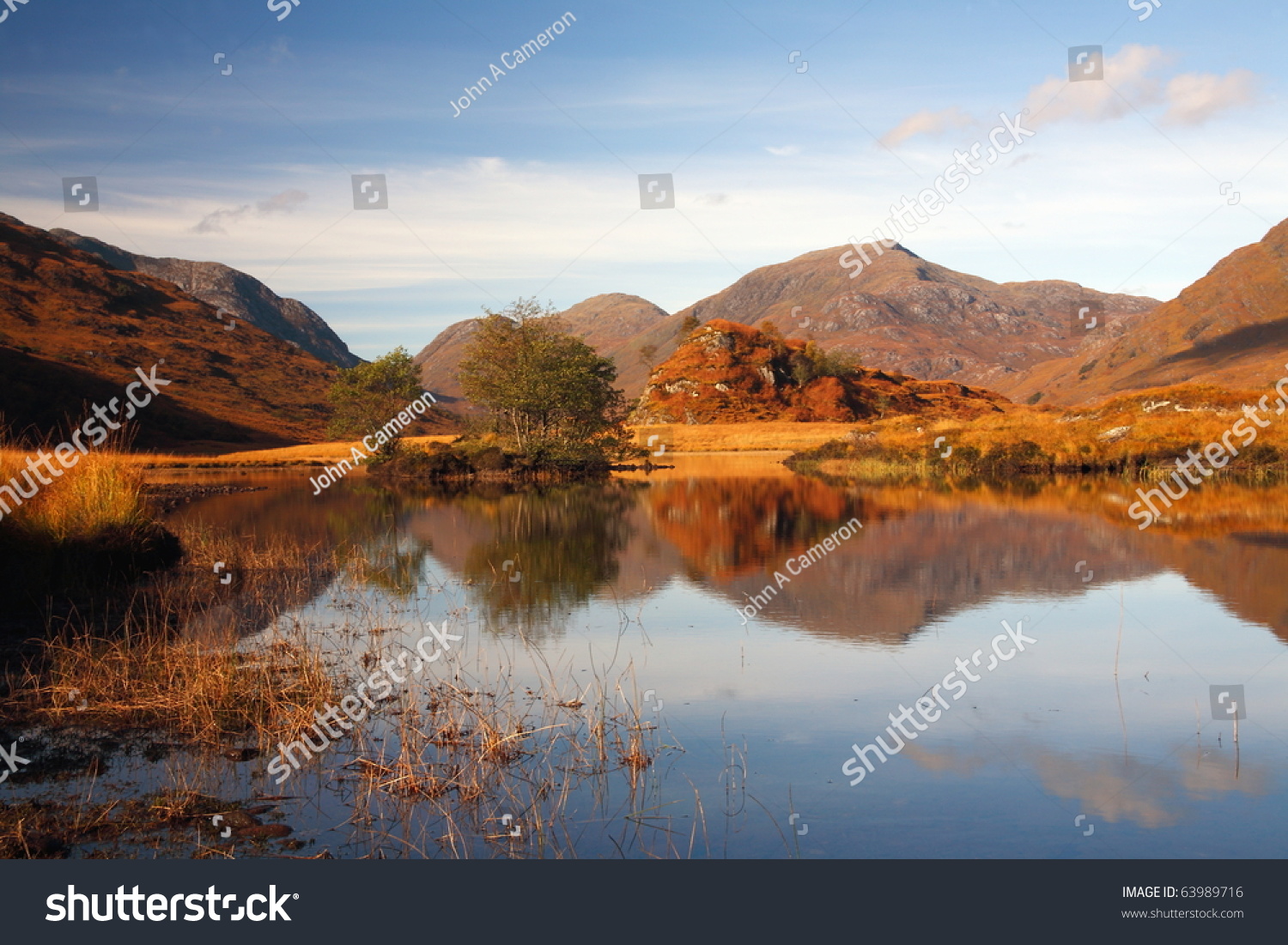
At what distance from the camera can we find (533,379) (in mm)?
45656

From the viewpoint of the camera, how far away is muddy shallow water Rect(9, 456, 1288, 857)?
18.3ft

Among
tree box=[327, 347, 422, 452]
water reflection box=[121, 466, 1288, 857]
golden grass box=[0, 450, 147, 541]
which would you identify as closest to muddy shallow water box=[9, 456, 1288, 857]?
water reflection box=[121, 466, 1288, 857]

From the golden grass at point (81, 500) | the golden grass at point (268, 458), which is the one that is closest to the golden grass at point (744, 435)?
the golden grass at point (268, 458)

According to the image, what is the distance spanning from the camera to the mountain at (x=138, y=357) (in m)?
89.8

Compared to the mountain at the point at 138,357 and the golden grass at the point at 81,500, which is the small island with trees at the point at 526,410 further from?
the mountain at the point at 138,357

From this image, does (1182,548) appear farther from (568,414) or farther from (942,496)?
(568,414)

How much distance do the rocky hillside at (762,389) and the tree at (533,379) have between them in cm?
5682

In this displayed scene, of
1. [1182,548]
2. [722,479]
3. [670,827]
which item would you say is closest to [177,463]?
[722,479]

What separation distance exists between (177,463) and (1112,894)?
73.8 m

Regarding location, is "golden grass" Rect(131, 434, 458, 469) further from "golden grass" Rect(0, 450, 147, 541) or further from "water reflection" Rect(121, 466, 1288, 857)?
"golden grass" Rect(0, 450, 147, 541)

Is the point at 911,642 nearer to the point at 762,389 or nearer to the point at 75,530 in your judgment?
Answer: the point at 75,530

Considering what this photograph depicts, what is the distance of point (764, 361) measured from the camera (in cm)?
11750

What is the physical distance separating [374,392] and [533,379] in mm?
16811

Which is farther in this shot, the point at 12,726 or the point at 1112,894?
the point at 12,726
